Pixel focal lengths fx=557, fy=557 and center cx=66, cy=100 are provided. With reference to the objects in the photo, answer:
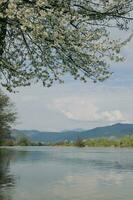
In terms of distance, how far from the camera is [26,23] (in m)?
17.6

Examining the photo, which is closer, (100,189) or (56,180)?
(100,189)

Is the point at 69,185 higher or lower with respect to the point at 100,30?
lower

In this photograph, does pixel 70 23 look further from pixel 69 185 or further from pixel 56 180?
pixel 56 180

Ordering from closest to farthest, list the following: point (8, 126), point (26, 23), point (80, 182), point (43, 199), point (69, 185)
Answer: point (26, 23) < point (43, 199) < point (69, 185) < point (80, 182) < point (8, 126)

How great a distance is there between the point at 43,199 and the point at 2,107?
7357 cm

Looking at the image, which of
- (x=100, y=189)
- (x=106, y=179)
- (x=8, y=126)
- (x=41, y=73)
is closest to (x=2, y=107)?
(x=8, y=126)

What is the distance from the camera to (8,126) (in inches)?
4424

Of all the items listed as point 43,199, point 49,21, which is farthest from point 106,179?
point 49,21

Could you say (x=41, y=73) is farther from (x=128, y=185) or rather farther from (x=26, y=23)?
(x=128, y=185)

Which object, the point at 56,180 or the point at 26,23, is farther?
the point at 56,180

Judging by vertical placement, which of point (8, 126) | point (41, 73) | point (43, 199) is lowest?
point (43, 199)

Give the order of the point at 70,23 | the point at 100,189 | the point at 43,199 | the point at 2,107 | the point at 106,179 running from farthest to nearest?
the point at 2,107, the point at 106,179, the point at 100,189, the point at 43,199, the point at 70,23

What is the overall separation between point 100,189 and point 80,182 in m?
5.40

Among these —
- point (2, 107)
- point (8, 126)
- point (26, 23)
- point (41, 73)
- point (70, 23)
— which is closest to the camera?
point (26, 23)
